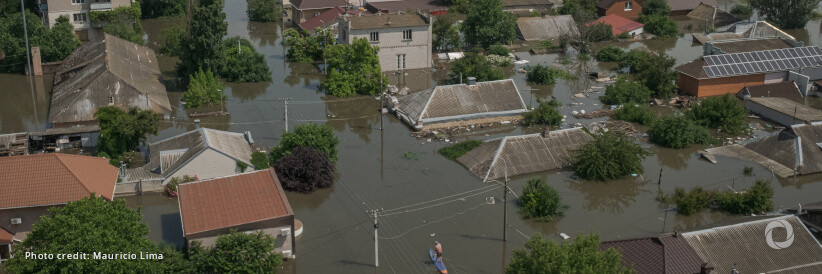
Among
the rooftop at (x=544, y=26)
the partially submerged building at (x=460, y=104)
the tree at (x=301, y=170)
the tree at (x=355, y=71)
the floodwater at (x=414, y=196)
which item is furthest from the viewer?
the rooftop at (x=544, y=26)

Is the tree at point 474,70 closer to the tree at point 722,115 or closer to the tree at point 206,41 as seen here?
the tree at point 722,115

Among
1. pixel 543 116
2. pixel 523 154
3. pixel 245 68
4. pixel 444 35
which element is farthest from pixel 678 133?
pixel 245 68

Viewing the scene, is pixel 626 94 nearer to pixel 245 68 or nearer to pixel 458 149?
pixel 458 149

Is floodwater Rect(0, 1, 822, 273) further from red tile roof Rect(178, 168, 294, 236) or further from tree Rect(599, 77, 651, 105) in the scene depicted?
red tile roof Rect(178, 168, 294, 236)

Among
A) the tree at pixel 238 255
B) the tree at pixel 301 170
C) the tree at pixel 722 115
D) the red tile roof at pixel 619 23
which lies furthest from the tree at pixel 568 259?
the red tile roof at pixel 619 23

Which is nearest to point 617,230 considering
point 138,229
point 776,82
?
point 138,229

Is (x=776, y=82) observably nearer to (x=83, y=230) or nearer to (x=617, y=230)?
(x=617, y=230)

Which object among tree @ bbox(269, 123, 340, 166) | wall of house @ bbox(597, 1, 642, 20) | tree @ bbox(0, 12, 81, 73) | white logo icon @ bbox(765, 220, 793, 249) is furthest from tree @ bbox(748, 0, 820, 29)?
tree @ bbox(0, 12, 81, 73)
